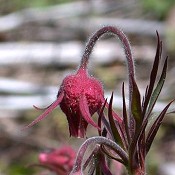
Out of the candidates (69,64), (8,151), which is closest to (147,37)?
(69,64)

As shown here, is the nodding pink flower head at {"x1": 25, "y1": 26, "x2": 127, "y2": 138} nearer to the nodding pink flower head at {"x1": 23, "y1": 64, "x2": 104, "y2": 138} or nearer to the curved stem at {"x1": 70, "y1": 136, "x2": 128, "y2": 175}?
the nodding pink flower head at {"x1": 23, "y1": 64, "x2": 104, "y2": 138}

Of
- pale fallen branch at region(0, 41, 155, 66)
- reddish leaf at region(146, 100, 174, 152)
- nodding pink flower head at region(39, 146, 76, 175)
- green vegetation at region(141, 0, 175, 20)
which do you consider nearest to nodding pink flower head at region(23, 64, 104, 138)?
reddish leaf at region(146, 100, 174, 152)

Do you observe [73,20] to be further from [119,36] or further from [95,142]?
[95,142]

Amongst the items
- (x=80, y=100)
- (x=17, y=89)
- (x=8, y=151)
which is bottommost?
(x=8, y=151)

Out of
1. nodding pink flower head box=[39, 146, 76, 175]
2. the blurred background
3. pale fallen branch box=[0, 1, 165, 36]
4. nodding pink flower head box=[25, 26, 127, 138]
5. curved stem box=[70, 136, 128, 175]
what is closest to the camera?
curved stem box=[70, 136, 128, 175]

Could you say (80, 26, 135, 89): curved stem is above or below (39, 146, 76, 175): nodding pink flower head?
above

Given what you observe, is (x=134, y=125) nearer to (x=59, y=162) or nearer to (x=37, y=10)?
(x=59, y=162)

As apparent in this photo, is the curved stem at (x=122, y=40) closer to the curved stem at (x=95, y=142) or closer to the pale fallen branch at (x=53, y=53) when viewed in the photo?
the curved stem at (x=95, y=142)
